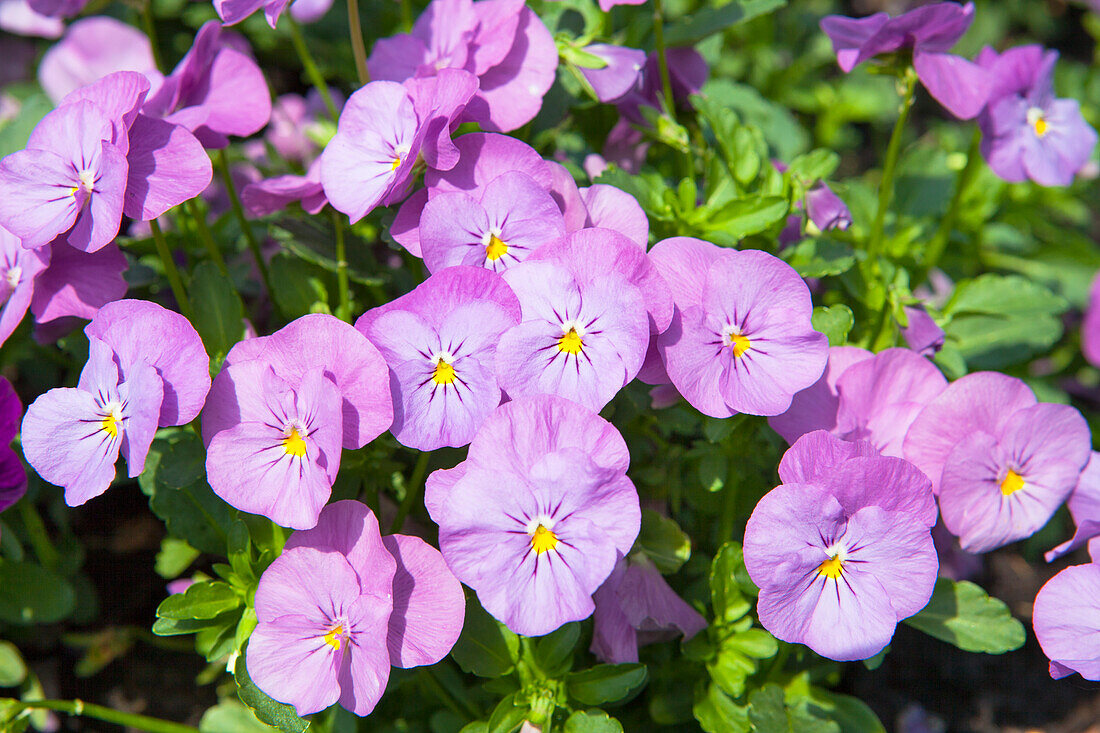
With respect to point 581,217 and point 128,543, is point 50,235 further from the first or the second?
point 128,543

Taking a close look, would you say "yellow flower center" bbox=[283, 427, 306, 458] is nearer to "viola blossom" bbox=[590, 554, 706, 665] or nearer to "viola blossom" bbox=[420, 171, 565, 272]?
"viola blossom" bbox=[420, 171, 565, 272]

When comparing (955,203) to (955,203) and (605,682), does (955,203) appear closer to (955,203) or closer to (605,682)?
(955,203)

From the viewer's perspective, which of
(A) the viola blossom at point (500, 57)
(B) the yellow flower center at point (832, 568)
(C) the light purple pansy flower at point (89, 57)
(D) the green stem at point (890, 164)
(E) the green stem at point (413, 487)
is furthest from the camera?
(C) the light purple pansy flower at point (89, 57)

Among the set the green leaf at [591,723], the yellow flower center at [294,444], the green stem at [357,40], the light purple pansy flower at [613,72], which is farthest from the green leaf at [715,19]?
the green leaf at [591,723]

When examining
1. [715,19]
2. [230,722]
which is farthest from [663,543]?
[715,19]

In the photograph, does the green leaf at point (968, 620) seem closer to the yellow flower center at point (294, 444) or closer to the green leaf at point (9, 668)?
the yellow flower center at point (294, 444)

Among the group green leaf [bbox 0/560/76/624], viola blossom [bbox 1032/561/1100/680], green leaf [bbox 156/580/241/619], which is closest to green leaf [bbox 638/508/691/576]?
viola blossom [bbox 1032/561/1100/680]
